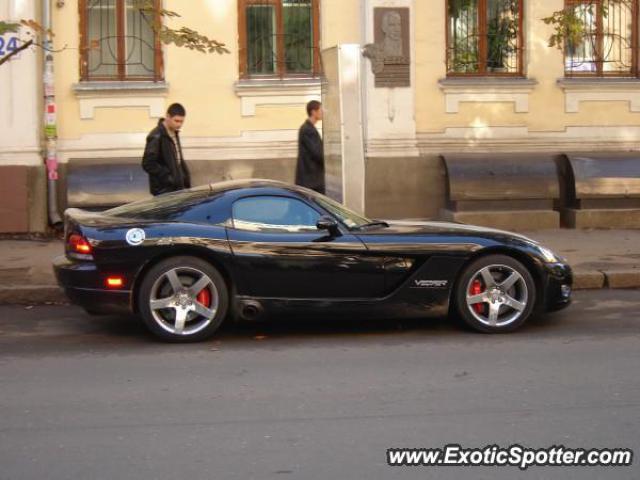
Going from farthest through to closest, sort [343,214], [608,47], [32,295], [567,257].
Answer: [608,47]
[567,257]
[32,295]
[343,214]

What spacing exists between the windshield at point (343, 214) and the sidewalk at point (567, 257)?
3.10 meters

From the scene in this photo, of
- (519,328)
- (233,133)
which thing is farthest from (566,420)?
(233,133)

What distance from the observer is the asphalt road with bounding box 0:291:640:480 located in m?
5.13

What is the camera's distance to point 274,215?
26.6ft

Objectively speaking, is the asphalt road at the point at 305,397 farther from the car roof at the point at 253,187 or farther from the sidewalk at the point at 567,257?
the car roof at the point at 253,187

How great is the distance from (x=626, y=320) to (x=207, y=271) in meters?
3.67

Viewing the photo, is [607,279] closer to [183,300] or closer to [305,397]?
[183,300]

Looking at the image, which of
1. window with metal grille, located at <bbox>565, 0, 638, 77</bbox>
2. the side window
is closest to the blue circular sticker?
the side window

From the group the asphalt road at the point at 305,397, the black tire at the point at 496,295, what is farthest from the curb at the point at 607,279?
the black tire at the point at 496,295

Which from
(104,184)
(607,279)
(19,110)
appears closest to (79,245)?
(607,279)

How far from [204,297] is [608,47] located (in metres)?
9.42

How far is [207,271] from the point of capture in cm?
781

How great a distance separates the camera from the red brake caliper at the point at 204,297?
7840 millimetres

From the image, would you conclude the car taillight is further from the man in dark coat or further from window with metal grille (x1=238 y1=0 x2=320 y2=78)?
window with metal grille (x1=238 y1=0 x2=320 y2=78)
